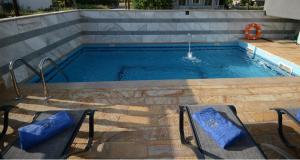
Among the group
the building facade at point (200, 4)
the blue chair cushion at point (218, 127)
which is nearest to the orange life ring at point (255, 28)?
the blue chair cushion at point (218, 127)

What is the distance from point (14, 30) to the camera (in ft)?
17.8

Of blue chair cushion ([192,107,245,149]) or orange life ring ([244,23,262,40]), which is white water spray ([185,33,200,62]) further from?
blue chair cushion ([192,107,245,149])

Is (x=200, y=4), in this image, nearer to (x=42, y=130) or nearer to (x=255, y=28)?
(x=255, y=28)

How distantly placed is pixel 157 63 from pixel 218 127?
6164 millimetres

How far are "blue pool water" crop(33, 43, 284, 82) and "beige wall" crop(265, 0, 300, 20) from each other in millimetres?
2041

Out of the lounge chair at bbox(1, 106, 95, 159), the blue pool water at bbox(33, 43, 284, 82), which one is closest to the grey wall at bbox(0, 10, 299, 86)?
the blue pool water at bbox(33, 43, 284, 82)

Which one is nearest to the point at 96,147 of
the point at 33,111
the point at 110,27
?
the point at 33,111

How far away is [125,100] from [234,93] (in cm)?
216

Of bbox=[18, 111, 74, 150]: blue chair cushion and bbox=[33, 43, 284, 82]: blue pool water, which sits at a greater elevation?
bbox=[18, 111, 74, 150]: blue chair cushion

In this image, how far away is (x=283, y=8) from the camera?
30.5ft

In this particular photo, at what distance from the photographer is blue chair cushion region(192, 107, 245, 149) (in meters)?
2.39

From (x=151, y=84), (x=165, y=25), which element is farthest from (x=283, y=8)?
(x=151, y=84)

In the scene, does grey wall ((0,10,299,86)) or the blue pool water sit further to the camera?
grey wall ((0,10,299,86))

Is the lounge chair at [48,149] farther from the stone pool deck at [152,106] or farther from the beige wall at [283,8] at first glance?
the beige wall at [283,8]
